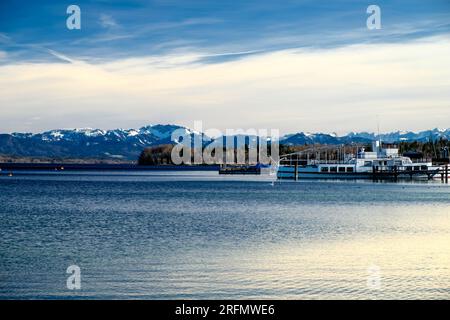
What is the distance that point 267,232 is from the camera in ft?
110

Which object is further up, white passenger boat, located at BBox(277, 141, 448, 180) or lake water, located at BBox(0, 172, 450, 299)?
white passenger boat, located at BBox(277, 141, 448, 180)

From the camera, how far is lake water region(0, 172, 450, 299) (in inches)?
739

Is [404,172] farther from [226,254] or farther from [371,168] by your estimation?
[226,254]

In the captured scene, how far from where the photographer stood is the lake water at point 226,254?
1877 cm

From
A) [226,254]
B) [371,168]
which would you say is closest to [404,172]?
[371,168]

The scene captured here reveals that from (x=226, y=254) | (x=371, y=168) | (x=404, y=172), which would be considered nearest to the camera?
(x=226, y=254)

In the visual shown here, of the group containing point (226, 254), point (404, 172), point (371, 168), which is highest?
point (371, 168)

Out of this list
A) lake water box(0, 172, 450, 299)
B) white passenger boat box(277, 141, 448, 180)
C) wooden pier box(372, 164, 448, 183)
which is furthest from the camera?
white passenger boat box(277, 141, 448, 180)

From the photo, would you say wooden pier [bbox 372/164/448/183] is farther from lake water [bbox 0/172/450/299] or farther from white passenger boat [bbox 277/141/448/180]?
lake water [bbox 0/172/450/299]

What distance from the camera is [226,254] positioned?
25.6 metres

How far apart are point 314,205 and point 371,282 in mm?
34384

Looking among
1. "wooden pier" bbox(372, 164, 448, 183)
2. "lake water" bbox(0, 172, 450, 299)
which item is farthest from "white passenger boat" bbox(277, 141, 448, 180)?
"lake water" bbox(0, 172, 450, 299)

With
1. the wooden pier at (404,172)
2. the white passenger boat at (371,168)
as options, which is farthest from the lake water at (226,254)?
the white passenger boat at (371,168)
